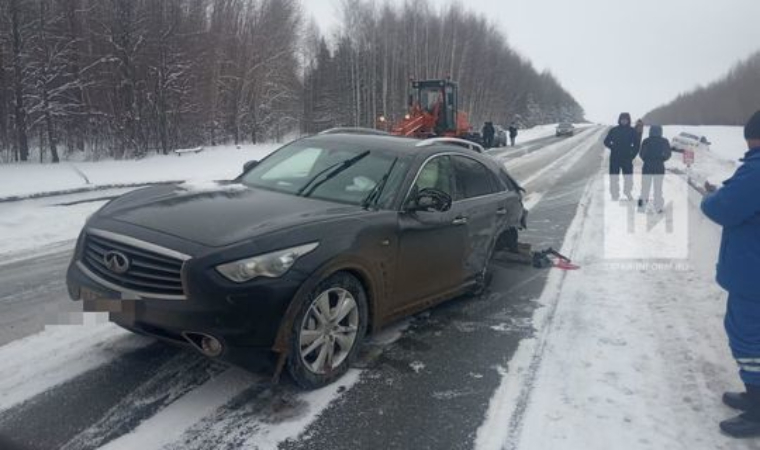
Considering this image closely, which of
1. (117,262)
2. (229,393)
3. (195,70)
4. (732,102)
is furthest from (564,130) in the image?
(117,262)

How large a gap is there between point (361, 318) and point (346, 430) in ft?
2.81

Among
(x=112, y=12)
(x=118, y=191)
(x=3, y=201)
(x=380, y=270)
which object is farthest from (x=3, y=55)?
(x=380, y=270)

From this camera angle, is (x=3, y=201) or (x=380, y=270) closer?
(x=380, y=270)

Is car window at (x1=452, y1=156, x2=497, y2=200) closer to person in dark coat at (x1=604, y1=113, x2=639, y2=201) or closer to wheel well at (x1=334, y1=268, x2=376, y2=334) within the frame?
wheel well at (x1=334, y1=268, x2=376, y2=334)

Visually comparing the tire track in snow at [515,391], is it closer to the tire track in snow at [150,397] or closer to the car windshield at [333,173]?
the car windshield at [333,173]

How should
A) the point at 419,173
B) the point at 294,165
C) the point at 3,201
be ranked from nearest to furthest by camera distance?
1. the point at 419,173
2. the point at 294,165
3. the point at 3,201

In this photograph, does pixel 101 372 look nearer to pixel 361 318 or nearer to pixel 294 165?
pixel 361 318

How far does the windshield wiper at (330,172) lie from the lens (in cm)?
446

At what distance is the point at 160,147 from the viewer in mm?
24688

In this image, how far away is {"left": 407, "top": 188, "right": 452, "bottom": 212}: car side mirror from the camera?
172 inches

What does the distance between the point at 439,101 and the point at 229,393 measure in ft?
73.2

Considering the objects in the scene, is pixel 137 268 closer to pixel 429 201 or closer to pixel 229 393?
pixel 229 393

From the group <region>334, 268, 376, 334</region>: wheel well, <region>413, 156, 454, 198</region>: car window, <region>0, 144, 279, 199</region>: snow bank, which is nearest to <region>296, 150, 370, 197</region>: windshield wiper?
<region>413, 156, 454, 198</region>: car window

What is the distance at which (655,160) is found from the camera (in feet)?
38.3
